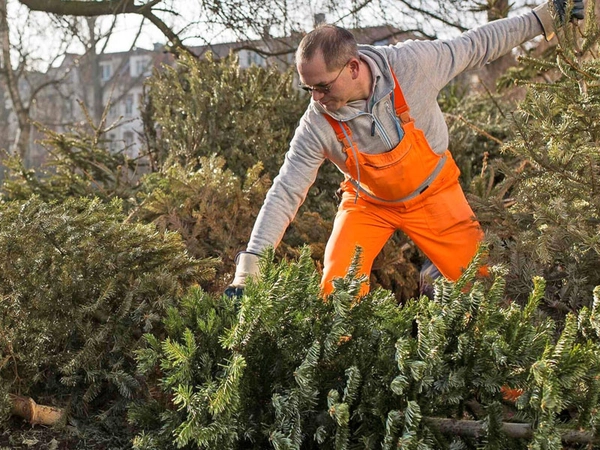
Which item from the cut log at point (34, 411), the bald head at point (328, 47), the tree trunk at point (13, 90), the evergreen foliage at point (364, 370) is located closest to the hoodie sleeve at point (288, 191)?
the bald head at point (328, 47)

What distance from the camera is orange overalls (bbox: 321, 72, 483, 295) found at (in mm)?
3531

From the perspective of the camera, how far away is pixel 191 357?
2232 mm

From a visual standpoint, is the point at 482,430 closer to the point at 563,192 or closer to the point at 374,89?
the point at 563,192

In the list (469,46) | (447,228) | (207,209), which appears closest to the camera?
(469,46)

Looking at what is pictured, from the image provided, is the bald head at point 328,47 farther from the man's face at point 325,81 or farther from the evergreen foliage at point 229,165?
the evergreen foliage at point 229,165

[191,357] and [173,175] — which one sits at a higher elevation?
[173,175]

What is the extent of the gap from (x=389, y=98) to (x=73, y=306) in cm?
176

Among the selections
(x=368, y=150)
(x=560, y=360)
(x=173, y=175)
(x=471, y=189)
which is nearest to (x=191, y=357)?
(x=560, y=360)

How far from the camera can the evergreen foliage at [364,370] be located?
6.35 feet

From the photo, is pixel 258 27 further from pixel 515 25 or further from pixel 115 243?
pixel 115 243

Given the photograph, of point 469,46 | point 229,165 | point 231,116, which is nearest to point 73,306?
point 469,46

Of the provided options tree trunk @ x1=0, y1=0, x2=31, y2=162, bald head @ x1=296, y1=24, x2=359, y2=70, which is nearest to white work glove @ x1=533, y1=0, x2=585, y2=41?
bald head @ x1=296, y1=24, x2=359, y2=70

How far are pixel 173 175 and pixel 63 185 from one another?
68.0 inches

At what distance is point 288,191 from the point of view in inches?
130
